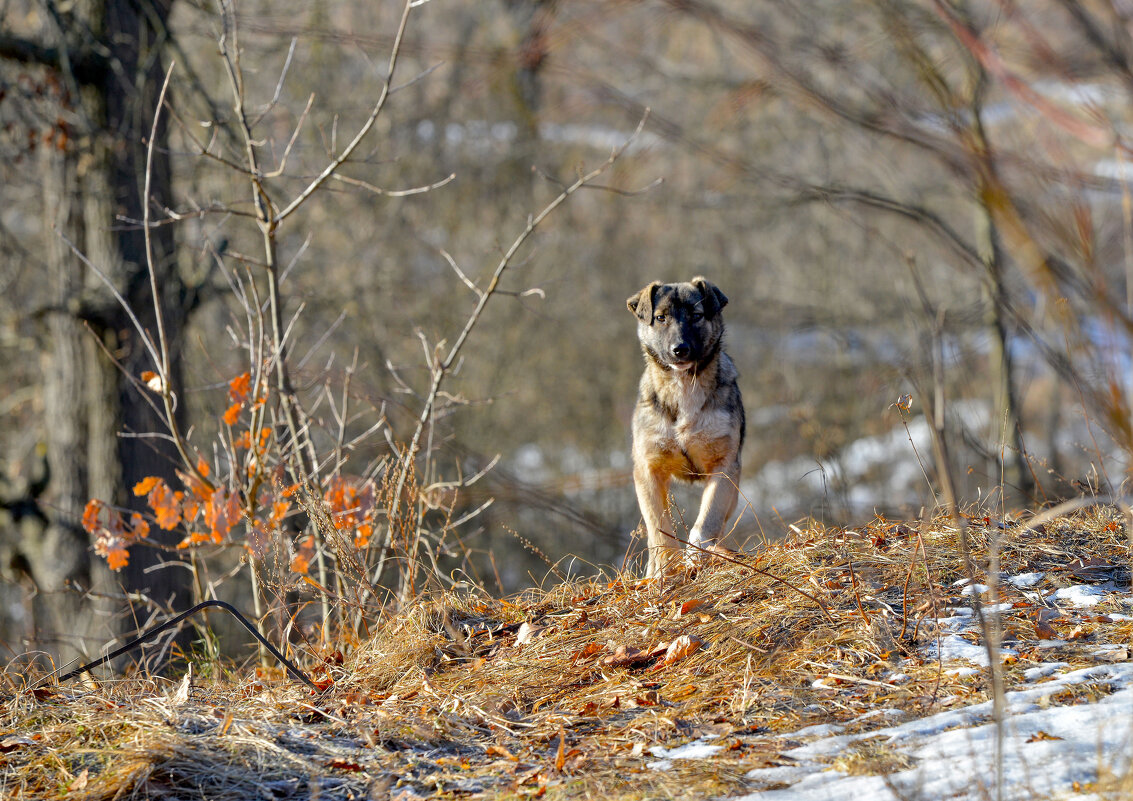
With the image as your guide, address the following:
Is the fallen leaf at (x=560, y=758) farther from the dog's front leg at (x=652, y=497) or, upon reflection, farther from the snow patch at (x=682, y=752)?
the dog's front leg at (x=652, y=497)

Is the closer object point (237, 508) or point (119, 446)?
point (237, 508)

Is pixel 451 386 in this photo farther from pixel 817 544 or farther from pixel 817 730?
pixel 817 730

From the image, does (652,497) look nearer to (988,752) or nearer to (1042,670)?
(1042,670)

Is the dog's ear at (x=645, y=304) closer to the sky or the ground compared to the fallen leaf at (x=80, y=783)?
closer to the sky

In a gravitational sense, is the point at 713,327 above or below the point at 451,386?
above

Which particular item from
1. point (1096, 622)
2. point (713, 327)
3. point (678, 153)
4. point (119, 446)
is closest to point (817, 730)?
point (1096, 622)

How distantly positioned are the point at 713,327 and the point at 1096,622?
3.29 m

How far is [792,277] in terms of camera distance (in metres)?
21.0

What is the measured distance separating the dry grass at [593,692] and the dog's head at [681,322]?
5.47ft

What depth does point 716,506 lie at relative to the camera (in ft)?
19.8

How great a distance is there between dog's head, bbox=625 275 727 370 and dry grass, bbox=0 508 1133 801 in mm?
1666

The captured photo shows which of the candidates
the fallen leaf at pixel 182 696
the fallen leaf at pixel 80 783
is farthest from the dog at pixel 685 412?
the fallen leaf at pixel 80 783

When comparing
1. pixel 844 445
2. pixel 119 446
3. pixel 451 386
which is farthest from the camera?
pixel 844 445

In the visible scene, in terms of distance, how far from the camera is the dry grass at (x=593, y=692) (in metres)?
3.25
